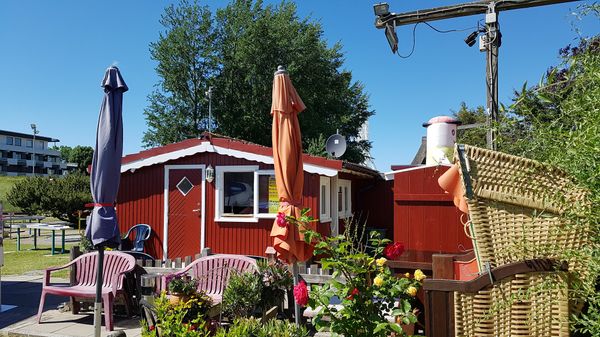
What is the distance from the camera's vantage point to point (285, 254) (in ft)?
15.0

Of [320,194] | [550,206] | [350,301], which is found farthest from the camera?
[320,194]

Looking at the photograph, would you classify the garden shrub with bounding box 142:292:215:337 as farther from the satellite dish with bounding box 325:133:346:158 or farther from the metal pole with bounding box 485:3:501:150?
the satellite dish with bounding box 325:133:346:158

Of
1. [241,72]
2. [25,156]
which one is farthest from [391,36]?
[25,156]

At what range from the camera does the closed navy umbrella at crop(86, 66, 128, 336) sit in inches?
190

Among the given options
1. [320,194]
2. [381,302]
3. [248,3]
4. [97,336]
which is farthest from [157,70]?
[381,302]

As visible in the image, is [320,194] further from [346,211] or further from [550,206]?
[550,206]

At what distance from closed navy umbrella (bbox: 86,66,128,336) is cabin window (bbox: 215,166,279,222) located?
4.50 metres

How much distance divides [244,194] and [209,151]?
47.5 inches

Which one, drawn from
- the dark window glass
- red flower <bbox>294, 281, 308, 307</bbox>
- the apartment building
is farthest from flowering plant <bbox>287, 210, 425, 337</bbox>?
the apartment building

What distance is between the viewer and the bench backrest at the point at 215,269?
18.4 feet

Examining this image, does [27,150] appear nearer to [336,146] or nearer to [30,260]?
[30,260]

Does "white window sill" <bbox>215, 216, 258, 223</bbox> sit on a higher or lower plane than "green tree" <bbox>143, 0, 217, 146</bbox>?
lower

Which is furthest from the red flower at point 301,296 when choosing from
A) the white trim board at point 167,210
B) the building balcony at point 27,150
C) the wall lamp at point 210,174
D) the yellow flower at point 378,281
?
the building balcony at point 27,150

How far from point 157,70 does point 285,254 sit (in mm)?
24803
